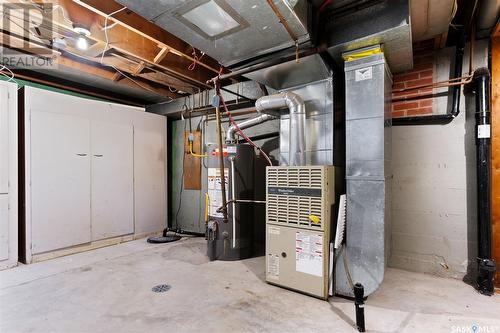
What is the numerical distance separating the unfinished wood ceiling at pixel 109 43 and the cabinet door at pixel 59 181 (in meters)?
0.77

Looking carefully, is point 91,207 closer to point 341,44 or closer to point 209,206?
point 209,206

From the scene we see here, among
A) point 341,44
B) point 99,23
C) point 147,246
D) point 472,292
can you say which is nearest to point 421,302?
point 472,292

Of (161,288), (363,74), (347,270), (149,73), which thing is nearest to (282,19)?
(363,74)

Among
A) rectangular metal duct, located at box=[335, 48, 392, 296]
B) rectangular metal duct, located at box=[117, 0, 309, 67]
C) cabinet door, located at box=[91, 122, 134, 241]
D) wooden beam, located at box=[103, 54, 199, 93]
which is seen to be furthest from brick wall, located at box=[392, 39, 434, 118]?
cabinet door, located at box=[91, 122, 134, 241]

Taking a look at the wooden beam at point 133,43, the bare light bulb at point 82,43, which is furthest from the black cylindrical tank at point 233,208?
the bare light bulb at point 82,43

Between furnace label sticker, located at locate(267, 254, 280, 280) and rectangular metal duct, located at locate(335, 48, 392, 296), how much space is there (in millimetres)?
555

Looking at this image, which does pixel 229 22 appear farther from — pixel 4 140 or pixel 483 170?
pixel 4 140

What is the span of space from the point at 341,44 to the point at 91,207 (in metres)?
3.62

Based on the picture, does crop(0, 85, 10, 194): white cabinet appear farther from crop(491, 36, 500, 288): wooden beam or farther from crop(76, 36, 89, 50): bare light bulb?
crop(491, 36, 500, 288): wooden beam

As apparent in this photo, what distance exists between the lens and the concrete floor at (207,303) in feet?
5.73

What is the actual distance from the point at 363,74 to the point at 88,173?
3547mm

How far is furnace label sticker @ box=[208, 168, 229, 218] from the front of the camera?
3.09 metres

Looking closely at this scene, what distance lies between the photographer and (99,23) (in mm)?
2395

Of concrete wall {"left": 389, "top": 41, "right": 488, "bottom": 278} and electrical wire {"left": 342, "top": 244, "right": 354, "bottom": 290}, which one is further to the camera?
concrete wall {"left": 389, "top": 41, "right": 488, "bottom": 278}
